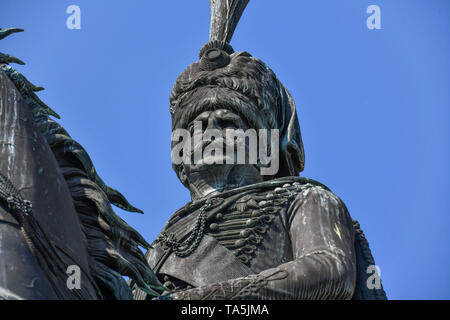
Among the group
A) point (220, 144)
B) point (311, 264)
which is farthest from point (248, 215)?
point (311, 264)

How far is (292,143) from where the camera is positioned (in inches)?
440

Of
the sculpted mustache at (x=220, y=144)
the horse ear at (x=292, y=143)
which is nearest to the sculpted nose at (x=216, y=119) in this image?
the sculpted mustache at (x=220, y=144)

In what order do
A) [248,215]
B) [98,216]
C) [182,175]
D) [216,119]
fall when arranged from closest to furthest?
[98,216]
[248,215]
[216,119]
[182,175]

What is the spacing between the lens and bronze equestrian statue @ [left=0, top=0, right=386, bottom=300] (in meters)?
5.90

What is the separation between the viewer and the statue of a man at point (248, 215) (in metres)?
8.75

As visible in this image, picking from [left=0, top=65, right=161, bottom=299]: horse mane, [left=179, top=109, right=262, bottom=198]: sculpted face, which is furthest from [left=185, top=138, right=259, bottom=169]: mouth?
[left=0, top=65, right=161, bottom=299]: horse mane

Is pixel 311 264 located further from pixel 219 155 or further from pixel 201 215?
pixel 219 155

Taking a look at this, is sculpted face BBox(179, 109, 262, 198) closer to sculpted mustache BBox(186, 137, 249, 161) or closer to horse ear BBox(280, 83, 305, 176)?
sculpted mustache BBox(186, 137, 249, 161)

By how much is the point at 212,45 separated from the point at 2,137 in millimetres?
5974

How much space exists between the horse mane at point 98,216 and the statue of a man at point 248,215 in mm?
1536

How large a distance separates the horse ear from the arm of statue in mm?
1194

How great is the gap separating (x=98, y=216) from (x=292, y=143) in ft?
15.8
